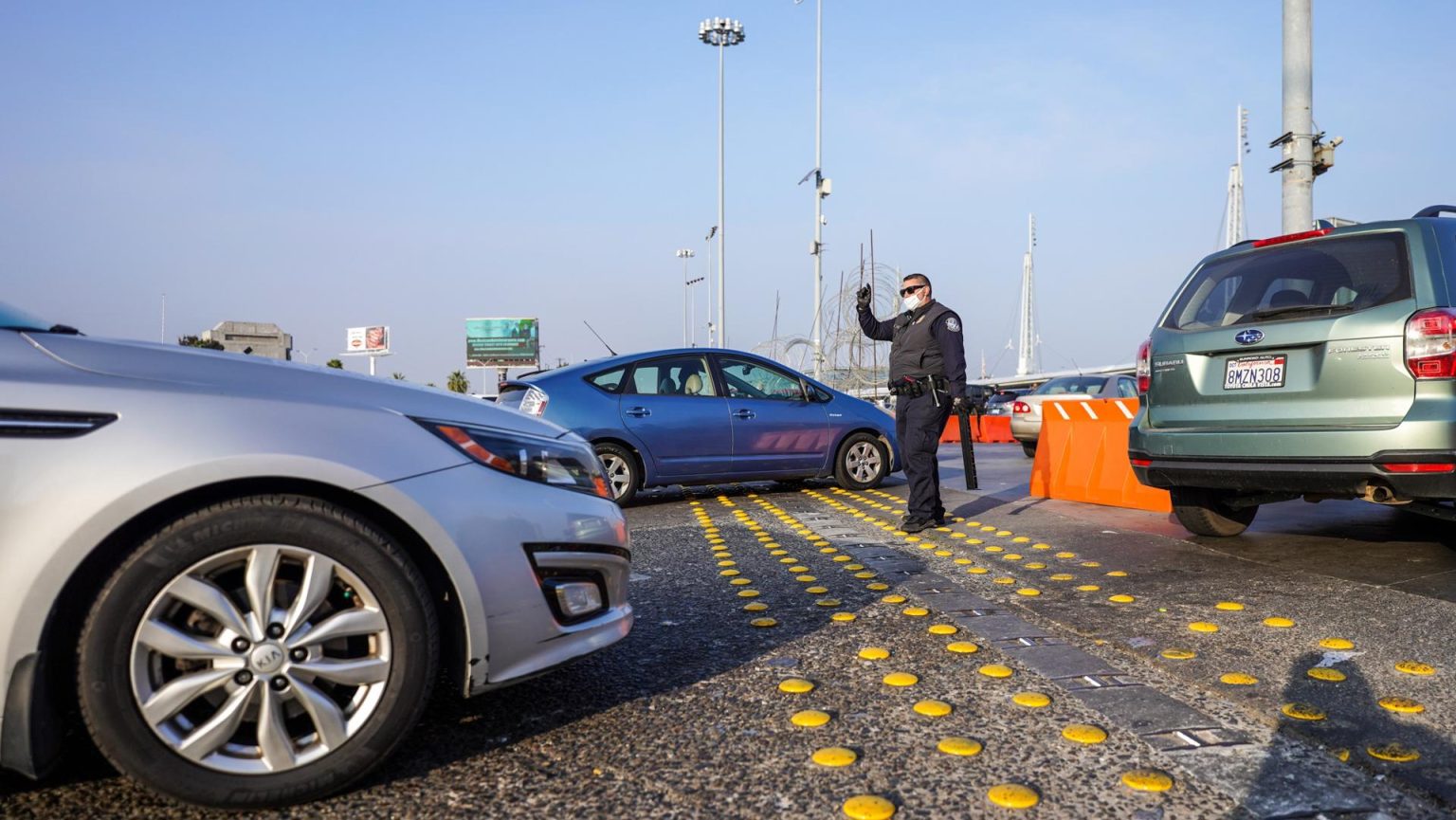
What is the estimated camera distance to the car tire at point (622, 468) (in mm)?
8648

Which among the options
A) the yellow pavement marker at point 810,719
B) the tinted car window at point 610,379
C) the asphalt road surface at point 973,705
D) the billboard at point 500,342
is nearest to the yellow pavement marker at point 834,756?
the asphalt road surface at point 973,705

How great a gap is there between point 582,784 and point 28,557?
1288 millimetres

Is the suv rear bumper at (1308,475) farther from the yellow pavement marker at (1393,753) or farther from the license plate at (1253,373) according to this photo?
the yellow pavement marker at (1393,753)

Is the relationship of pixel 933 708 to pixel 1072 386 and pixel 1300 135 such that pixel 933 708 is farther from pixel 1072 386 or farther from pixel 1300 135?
pixel 1072 386

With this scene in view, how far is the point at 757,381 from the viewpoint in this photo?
9453 millimetres

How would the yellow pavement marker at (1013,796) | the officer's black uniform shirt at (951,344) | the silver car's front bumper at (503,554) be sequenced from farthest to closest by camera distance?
1. the officer's black uniform shirt at (951,344)
2. the silver car's front bumper at (503,554)
3. the yellow pavement marker at (1013,796)

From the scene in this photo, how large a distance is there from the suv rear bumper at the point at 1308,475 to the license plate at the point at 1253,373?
0.38 m

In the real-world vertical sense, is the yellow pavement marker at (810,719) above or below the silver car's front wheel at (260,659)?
below

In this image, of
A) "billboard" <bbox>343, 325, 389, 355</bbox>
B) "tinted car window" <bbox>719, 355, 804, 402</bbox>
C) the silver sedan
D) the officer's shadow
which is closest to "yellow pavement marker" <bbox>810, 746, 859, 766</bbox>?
the silver sedan

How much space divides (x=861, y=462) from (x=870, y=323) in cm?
275

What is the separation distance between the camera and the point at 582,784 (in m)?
2.42

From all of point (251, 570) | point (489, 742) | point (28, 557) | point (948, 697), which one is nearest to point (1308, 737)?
point (948, 697)

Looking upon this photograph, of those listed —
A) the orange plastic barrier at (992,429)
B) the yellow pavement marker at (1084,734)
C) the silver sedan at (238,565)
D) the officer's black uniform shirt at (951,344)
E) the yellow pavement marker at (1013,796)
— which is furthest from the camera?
the orange plastic barrier at (992,429)

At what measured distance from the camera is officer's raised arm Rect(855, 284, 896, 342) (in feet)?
24.0
